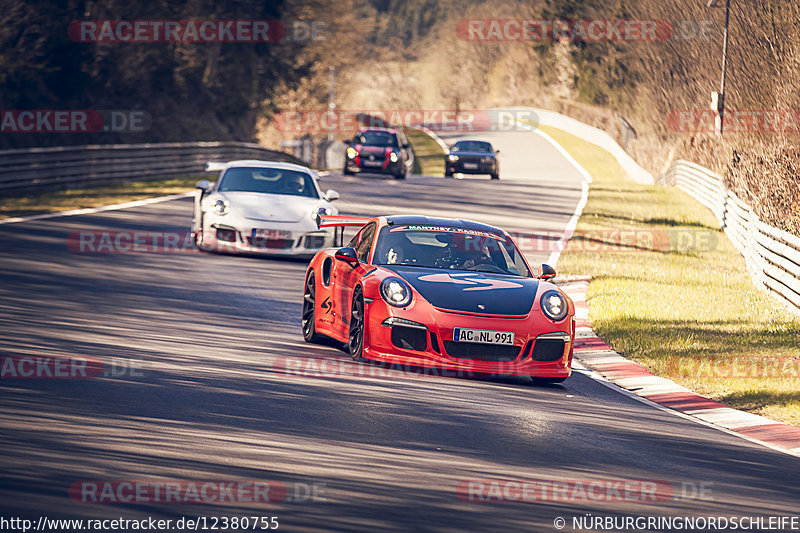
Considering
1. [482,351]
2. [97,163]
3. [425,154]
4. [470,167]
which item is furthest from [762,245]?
[425,154]

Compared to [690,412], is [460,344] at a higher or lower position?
higher

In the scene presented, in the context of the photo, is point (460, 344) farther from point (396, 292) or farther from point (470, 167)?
point (470, 167)

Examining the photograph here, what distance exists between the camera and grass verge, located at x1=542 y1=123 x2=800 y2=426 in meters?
12.2

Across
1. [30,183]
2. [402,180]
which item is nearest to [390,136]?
[402,180]

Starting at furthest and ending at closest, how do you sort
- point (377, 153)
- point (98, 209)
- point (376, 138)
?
point (376, 138) → point (377, 153) → point (98, 209)

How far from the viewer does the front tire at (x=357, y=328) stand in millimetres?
11203

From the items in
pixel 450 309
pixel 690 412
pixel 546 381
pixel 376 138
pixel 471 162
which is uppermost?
pixel 376 138

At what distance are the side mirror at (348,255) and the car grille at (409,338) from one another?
122 centimetres

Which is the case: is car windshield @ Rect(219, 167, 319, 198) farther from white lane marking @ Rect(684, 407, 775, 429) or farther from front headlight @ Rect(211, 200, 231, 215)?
white lane marking @ Rect(684, 407, 775, 429)

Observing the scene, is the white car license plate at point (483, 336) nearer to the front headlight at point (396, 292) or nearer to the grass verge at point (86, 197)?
the front headlight at point (396, 292)

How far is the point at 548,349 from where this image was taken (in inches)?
429

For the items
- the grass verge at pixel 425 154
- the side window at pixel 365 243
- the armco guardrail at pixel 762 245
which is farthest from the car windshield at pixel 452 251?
the grass verge at pixel 425 154

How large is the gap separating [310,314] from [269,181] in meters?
8.48

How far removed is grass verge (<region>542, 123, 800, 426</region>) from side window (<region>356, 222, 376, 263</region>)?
3204 mm
